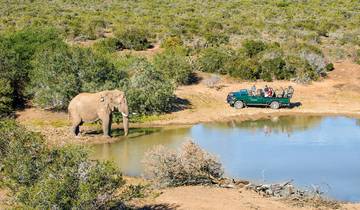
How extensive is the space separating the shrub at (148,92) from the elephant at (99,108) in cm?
371

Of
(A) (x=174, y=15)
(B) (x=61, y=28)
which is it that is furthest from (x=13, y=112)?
(A) (x=174, y=15)

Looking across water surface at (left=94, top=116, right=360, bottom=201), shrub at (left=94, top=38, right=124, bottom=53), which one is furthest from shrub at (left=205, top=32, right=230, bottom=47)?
water surface at (left=94, top=116, right=360, bottom=201)

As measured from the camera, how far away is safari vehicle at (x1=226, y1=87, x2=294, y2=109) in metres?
30.2

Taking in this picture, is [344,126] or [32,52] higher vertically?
[32,52]

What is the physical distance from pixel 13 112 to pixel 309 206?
Answer: 56.1ft

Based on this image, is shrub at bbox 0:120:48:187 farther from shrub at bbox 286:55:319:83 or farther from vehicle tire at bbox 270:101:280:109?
shrub at bbox 286:55:319:83

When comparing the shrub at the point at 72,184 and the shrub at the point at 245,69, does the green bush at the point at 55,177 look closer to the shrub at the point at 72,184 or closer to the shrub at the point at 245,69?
the shrub at the point at 72,184

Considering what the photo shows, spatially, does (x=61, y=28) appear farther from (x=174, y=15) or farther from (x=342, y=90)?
(x=342, y=90)

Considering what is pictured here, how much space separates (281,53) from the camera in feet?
128

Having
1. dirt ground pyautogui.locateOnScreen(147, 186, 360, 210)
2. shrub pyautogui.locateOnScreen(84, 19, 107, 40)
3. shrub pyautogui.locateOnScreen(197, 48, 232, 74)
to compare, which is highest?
shrub pyautogui.locateOnScreen(84, 19, 107, 40)

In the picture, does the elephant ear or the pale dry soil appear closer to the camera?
the pale dry soil

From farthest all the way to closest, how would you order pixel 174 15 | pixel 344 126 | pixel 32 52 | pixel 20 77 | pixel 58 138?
pixel 174 15
pixel 32 52
pixel 20 77
pixel 344 126
pixel 58 138

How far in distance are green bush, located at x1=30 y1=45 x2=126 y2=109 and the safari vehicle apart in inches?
221

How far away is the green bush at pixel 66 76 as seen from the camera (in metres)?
28.0
